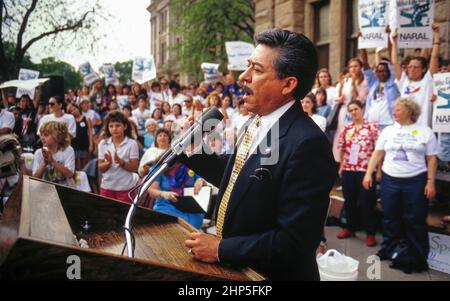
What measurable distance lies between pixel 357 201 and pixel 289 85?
483 cm

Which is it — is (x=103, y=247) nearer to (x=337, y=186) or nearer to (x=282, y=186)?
(x=282, y=186)

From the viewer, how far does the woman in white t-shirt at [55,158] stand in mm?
4973

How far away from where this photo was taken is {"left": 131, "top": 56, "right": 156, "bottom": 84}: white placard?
41.8 feet

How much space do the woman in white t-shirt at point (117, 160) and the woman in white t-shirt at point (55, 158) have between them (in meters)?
0.40

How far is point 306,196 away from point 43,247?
36.7 inches

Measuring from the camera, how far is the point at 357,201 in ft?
20.4

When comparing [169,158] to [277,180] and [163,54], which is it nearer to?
[277,180]

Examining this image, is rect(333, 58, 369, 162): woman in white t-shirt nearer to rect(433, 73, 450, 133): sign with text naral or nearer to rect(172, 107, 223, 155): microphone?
rect(433, 73, 450, 133): sign with text naral

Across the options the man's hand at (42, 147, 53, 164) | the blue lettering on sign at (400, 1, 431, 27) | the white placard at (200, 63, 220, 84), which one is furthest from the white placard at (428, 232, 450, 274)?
the white placard at (200, 63, 220, 84)

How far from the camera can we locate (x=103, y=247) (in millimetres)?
1830

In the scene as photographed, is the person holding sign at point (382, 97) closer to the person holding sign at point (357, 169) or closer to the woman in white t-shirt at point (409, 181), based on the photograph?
the person holding sign at point (357, 169)

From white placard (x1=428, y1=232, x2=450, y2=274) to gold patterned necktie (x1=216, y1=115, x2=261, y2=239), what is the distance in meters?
4.17

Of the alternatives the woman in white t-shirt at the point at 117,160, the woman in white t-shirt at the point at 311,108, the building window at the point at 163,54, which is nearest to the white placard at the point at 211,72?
the woman in white t-shirt at the point at 311,108
